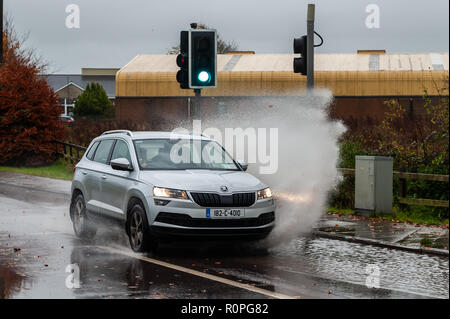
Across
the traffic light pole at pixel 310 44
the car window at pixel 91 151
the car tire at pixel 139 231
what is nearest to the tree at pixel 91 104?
the traffic light pole at pixel 310 44

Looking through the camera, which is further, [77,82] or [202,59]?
[77,82]

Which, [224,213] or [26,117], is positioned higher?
[26,117]

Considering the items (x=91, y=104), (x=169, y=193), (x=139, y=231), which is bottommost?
(x=139, y=231)

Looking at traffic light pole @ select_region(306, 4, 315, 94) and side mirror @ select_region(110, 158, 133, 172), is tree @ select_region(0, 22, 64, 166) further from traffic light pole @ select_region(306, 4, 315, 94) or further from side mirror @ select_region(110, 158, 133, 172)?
side mirror @ select_region(110, 158, 133, 172)

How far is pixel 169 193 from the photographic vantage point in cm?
1026

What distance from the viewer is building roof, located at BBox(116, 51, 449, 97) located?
45.5 metres

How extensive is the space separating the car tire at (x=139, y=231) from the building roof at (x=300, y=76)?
1328 inches

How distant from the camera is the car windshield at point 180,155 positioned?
1119cm

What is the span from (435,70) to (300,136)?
3003 centimetres

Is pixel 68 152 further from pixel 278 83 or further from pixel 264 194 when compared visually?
pixel 264 194

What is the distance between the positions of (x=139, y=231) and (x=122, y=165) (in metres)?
0.99

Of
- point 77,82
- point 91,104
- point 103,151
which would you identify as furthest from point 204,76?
point 77,82

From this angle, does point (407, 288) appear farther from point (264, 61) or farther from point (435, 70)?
point (264, 61)

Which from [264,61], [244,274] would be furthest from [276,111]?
[264,61]
